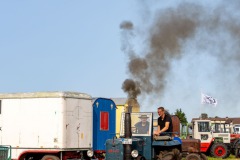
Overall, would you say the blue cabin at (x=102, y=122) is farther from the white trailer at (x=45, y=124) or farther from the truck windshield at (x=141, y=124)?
the truck windshield at (x=141, y=124)

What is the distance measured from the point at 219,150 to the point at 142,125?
18.3 metres

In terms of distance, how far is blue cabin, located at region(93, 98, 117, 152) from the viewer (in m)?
25.5

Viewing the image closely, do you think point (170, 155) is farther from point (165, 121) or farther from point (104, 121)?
point (104, 121)

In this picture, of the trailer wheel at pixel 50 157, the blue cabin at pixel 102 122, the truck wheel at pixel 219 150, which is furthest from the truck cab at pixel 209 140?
the trailer wheel at pixel 50 157

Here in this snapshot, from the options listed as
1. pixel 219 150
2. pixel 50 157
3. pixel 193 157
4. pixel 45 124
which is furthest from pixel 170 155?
pixel 219 150

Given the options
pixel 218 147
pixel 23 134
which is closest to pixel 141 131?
pixel 23 134

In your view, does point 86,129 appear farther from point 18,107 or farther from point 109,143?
point 109,143

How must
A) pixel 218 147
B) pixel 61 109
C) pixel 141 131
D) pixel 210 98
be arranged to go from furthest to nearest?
pixel 210 98 < pixel 218 147 < pixel 61 109 < pixel 141 131

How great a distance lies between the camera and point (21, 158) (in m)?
23.7

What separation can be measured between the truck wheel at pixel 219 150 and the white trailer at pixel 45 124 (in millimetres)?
13786

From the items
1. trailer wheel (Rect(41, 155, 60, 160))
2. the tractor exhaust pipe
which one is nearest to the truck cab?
trailer wheel (Rect(41, 155, 60, 160))

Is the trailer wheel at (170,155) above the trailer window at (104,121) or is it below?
below

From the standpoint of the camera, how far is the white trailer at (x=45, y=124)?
23.2 metres

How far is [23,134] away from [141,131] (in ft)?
23.1
